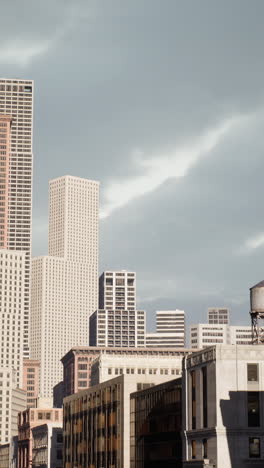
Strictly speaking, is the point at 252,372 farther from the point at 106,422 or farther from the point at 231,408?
the point at 106,422

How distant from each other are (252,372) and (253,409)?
4.38 meters

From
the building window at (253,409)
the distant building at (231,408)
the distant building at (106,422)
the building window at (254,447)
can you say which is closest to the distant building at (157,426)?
the distant building at (106,422)

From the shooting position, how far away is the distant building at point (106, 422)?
166 metres

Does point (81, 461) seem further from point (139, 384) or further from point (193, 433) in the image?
point (193, 433)

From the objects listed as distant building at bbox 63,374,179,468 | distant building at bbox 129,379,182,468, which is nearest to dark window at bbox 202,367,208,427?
distant building at bbox 129,379,182,468

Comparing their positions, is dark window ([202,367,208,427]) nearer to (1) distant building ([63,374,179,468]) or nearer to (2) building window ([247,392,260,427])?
(2) building window ([247,392,260,427])

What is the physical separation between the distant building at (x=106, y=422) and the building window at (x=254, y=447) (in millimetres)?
48386

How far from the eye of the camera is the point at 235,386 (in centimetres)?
11962

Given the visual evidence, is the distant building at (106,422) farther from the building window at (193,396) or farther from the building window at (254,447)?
the building window at (254,447)

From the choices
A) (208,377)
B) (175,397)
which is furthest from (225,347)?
(175,397)

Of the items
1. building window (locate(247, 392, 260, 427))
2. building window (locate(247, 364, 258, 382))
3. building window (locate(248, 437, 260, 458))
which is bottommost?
building window (locate(248, 437, 260, 458))

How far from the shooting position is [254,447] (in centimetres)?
11825

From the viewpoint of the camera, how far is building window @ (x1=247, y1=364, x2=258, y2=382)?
12056cm

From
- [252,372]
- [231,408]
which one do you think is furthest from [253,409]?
[252,372]
